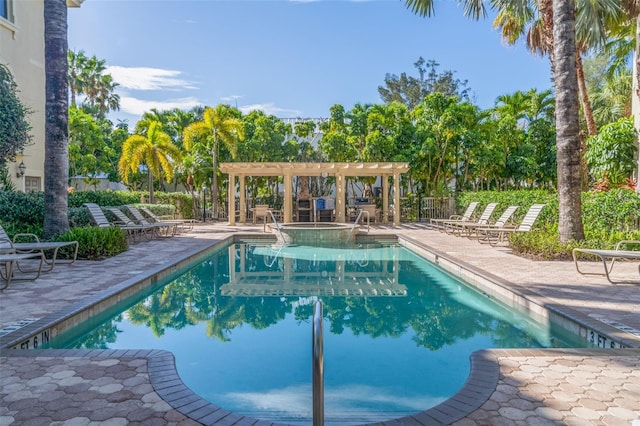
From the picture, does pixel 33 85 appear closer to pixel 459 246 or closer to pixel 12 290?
pixel 12 290

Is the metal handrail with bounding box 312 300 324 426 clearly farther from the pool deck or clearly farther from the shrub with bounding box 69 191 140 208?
the shrub with bounding box 69 191 140 208

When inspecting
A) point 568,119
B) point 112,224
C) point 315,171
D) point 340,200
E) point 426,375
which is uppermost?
point 568,119

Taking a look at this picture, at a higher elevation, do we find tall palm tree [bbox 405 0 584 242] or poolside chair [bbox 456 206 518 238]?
tall palm tree [bbox 405 0 584 242]

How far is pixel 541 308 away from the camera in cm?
549

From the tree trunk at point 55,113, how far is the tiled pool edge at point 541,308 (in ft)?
27.1

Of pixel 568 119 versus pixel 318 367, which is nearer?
pixel 318 367

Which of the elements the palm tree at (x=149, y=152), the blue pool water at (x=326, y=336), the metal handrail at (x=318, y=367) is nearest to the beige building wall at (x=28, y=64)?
the palm tree at (x=149, y=152)

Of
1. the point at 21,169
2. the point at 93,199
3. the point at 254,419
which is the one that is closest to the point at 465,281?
the point at 254,419

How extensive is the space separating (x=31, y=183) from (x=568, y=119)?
16578mm

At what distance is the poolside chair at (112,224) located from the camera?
460 inches

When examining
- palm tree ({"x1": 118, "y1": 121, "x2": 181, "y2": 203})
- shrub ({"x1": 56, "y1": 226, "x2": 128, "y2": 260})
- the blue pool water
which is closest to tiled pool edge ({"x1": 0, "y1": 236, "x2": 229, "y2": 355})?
the blue pool water

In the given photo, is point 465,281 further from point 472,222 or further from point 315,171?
point 315,171

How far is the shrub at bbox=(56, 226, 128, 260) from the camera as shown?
9.17m

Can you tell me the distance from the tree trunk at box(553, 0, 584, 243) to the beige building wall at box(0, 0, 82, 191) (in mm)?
14953
